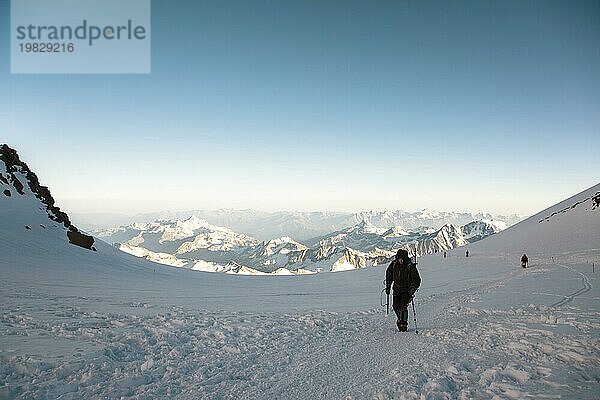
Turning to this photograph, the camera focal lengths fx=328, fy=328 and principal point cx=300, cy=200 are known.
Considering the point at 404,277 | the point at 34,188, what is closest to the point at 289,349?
the point at 404,277

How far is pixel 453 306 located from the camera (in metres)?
13.8

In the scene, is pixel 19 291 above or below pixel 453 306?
above

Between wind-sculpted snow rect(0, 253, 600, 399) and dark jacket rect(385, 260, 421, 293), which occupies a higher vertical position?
dark jacket rect(385, 260, 421, 293)

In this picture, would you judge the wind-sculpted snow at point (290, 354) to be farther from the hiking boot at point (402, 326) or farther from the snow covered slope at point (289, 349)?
the hiking boot at point (402, 326)

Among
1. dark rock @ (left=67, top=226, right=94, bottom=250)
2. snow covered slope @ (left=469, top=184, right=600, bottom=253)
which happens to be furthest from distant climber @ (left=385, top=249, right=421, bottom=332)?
snow covered slope @ (left=469, top=184, right=600, bottom=253)

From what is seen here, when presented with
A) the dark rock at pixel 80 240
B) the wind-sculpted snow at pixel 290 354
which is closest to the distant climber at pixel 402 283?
the wind-sculpted snow at pixel 290 354

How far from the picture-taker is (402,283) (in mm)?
9727

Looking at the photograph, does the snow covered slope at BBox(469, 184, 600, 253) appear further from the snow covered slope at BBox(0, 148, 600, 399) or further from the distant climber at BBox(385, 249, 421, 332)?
the distant climber at BBox(385, 249, 421, 332)

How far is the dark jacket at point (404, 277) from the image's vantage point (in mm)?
9695

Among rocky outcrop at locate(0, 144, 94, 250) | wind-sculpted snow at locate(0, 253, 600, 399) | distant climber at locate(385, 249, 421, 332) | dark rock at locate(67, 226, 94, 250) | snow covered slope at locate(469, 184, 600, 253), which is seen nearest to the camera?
wind-sculpted snow at locate(0, 253, 600, 399)

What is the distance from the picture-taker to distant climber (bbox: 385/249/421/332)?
9617mm

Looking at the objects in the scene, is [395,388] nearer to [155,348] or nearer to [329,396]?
[329,396]

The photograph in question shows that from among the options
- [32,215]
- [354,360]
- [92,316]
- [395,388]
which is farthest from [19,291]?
[32,215]

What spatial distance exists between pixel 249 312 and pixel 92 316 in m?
5.19
